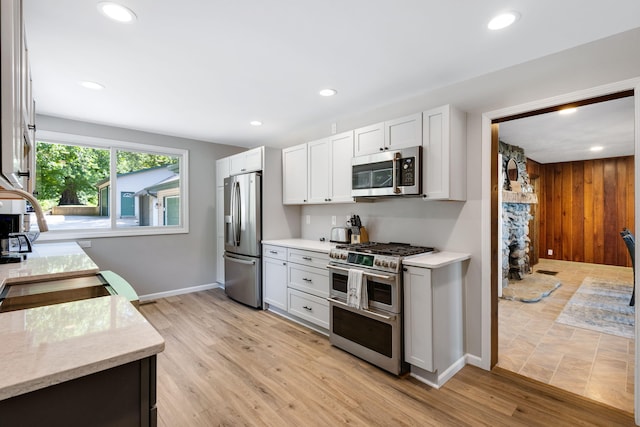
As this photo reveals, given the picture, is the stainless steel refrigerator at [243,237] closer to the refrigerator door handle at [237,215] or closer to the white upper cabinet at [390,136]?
the refrigerator door handle at [237,215]

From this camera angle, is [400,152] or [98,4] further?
[400,152]

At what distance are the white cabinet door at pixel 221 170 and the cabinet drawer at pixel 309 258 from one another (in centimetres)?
197

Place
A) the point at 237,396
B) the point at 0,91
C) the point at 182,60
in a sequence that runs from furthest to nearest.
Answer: the point at 182,60, the point at 237,396, the point at 0,91

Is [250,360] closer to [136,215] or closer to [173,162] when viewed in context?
[136,215]

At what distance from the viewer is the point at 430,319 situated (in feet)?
7.57

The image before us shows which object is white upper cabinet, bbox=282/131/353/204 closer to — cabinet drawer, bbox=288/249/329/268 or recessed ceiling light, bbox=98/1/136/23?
cabinet drawer, bbox=288/249/329/268

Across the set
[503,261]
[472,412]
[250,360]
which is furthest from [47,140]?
[503,261]

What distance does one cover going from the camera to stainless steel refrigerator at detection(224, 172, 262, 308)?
158 inches

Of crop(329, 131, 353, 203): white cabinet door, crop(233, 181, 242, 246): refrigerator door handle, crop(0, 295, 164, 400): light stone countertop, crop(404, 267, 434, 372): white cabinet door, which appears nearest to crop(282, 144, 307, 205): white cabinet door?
crop(329, 131, 353, 203): white cabinet door

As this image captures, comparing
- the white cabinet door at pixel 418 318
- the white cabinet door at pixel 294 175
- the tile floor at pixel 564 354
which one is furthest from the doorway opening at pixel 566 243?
the white cabinet door at pixel 294 175

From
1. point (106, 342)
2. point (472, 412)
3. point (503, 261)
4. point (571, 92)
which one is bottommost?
point (472, 412)

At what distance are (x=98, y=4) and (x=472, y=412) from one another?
3327 millimetres

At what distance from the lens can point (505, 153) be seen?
5.12 meters

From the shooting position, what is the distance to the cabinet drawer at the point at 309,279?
3.20m
